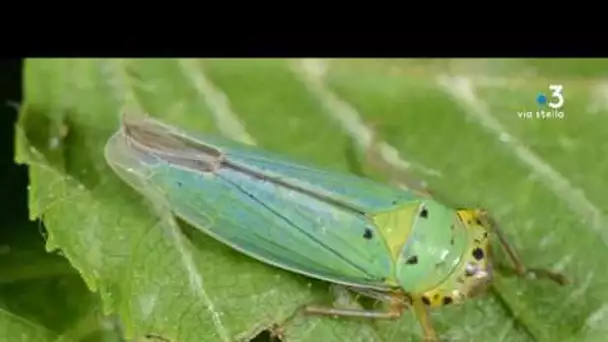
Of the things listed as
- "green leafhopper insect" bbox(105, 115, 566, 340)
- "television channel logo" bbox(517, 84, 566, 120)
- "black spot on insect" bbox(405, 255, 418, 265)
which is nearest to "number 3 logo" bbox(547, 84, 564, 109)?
"television channel logo" bbox(517, 84, 566, 120)

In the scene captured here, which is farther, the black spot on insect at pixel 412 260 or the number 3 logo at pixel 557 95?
the number 3 logo at pixel 557 95

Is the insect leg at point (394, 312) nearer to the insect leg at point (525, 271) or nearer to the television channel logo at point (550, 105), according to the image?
the insect leg at point (525, 271)

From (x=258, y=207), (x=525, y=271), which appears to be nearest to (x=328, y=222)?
Answer: (x=258, y=207)

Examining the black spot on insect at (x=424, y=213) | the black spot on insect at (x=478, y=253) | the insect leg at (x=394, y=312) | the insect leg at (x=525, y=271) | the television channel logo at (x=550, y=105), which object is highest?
the television channel logo at (x=550, y=105)

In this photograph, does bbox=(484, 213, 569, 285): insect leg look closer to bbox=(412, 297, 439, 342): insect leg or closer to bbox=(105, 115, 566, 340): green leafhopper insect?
bbox=(105, 115, 566, 340): green leafhopper insect

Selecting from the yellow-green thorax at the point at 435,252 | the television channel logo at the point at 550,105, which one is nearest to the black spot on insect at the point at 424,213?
the yellow-green thorax at the point at 435,252

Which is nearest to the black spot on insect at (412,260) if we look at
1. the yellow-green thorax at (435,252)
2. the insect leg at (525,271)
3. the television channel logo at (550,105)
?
the yellow-green thorax at (435,252)

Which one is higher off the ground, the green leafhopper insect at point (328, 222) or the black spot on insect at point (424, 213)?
the black spot on insect at point (424, 213)
